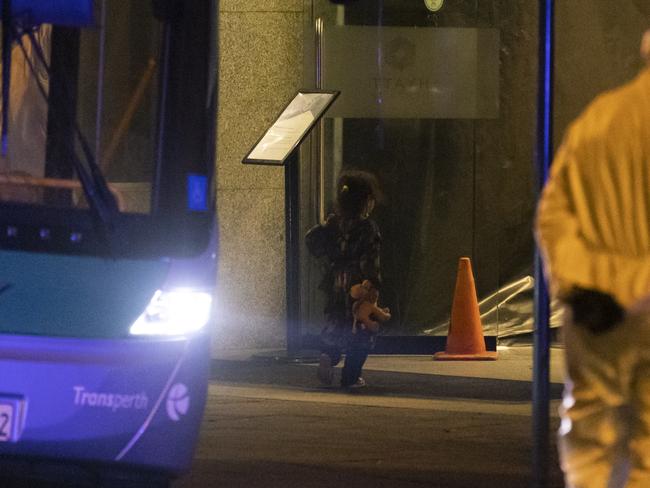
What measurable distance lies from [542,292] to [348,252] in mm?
3893

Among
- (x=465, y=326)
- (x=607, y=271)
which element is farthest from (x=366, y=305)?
(x=607, y=271)

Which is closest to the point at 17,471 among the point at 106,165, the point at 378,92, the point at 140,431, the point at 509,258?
the point at 140,431

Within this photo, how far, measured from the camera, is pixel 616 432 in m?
4.39

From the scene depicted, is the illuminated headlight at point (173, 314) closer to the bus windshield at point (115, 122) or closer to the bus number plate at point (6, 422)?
the bus windshield at point (115, 122)

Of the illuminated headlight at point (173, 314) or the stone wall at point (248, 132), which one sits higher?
the stone wall at point (248, 132)

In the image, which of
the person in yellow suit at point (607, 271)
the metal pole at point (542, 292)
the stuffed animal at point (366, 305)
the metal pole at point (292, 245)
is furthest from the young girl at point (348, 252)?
the person in yellow suit at point (607, 271)

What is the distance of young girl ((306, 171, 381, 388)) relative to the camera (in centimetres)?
986

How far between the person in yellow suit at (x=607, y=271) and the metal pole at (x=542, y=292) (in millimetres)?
1584

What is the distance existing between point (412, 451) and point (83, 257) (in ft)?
9.18

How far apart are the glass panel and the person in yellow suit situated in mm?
7626

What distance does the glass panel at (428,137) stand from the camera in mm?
12070

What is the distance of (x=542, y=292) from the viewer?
6078mm

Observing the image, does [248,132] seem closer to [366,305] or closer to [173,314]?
[366,305]

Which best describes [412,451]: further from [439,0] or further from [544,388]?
[439,0]
